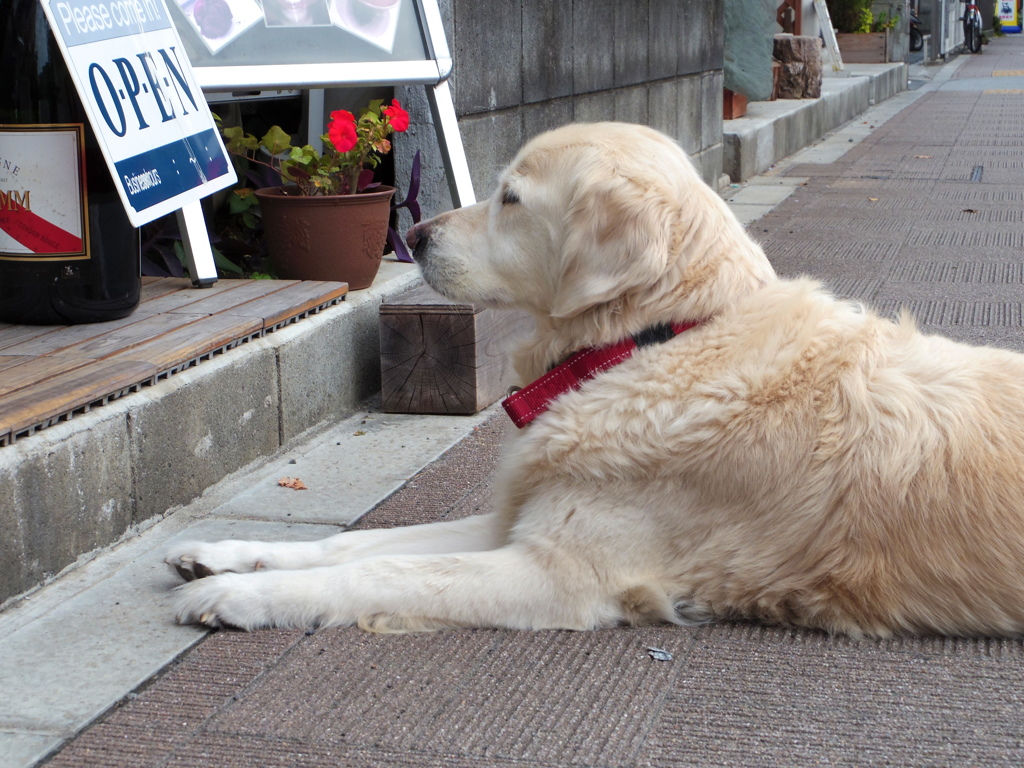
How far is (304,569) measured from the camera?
287 centimetres

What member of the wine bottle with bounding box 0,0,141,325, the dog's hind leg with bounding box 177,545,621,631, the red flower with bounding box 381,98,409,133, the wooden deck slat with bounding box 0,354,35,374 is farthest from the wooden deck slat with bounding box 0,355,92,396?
the red flower with bounding box 381,98,409,133

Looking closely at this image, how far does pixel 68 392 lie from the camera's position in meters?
2.96

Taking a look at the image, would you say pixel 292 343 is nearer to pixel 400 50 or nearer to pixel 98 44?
pixel 98 44

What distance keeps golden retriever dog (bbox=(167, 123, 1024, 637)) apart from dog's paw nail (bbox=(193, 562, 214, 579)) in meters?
0.15

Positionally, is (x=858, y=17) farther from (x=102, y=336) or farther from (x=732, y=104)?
(x=102, y=336)

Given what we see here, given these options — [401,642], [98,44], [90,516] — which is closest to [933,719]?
[401,642]

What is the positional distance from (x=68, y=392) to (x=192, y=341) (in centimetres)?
62

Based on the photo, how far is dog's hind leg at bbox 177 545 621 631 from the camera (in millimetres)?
2604

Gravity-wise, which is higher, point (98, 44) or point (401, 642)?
point (98, 44)

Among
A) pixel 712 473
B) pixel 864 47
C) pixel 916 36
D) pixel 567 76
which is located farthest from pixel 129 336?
pixel 916 36

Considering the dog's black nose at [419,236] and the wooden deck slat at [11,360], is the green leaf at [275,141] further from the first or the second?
the dog's black nose at [419,236]

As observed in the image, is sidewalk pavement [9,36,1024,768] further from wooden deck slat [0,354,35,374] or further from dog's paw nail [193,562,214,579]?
wooden deck slat [0,354,35,374]

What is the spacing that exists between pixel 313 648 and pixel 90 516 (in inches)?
35.5

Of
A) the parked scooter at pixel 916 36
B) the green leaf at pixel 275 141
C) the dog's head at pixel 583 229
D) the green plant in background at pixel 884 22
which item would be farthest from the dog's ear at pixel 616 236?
the parked scooter at pixel 916 36
